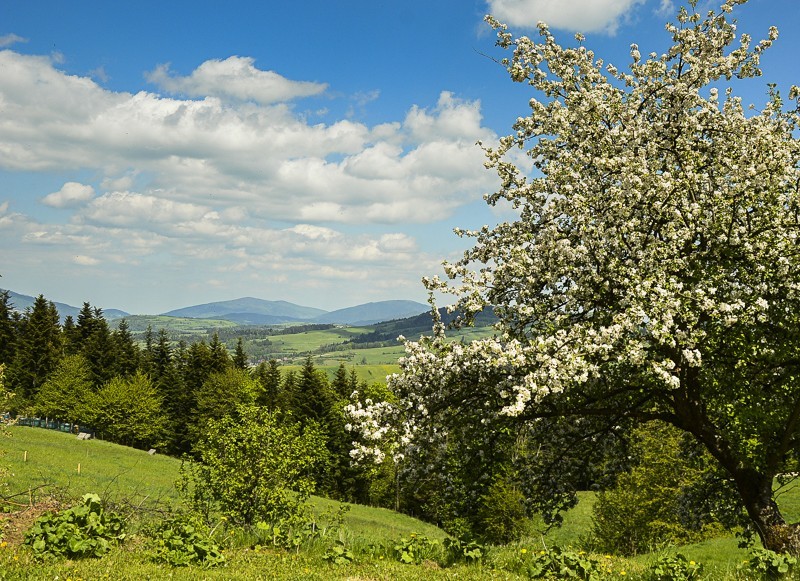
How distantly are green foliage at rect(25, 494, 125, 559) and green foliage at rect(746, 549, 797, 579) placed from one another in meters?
12.6

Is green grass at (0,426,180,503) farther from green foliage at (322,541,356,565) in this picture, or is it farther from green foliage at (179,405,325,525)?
green foliage at (322,541,356,565)

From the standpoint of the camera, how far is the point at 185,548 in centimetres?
1183

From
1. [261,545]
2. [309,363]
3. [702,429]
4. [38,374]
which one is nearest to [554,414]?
[702,429]

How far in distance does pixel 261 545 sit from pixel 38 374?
327 feet

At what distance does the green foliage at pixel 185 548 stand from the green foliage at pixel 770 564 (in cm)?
1012

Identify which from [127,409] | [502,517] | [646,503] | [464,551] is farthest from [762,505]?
[127,409]

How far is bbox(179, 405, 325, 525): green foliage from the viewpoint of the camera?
2539 cm

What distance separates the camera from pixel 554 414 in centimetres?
1462

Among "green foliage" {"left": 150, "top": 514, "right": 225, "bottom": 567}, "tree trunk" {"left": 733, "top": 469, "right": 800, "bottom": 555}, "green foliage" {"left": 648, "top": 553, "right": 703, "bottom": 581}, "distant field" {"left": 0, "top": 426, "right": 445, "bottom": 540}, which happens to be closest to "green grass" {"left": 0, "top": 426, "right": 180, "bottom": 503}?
"distant field" {"left": 0, "top": 426, "right": 445, "bottom": 540}

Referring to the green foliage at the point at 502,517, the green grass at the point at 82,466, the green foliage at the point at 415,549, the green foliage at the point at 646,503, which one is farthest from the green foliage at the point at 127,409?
the green foliage at the point at 415,549

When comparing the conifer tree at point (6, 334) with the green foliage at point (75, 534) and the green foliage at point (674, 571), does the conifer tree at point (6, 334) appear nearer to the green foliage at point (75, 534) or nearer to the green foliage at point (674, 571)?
the green foliage at point (75, 534)

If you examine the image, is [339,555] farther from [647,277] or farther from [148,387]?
[148,387]

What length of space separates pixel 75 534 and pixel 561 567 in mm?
9950

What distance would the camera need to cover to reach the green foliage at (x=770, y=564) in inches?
391
